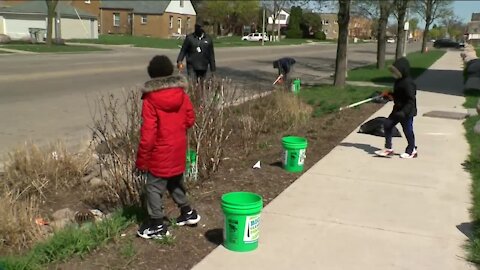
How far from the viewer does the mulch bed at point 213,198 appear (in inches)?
154

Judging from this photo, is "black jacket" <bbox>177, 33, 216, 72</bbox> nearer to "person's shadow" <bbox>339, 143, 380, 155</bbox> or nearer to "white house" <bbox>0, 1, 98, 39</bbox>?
"person's shadow" <bbox>339, 143, 380, 155</bbox>

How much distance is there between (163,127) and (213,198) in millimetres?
1637

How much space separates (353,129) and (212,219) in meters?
5.32

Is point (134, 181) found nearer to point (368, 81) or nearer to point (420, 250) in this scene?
point (420, 250)

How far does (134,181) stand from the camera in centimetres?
496

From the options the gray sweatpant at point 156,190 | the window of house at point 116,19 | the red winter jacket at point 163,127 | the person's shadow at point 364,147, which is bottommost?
the person's shadow at point 364,147

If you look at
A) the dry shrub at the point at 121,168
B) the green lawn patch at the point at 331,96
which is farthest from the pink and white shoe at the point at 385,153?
the dry shrub at the point at 121,168

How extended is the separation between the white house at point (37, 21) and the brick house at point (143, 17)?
15832 mm

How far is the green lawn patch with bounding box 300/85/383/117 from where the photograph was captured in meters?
11.9

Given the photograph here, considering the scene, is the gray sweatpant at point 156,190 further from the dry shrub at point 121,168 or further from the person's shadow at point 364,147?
the person's shadow at point 364,147

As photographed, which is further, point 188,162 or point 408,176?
point 408,176

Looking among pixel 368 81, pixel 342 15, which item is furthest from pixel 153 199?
pixel 368 81

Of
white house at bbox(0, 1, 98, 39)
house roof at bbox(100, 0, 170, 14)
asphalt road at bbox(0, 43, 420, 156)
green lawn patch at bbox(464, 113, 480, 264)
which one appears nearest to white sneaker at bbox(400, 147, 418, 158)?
green lawn patch at bbox(464, 113, 480, 264)

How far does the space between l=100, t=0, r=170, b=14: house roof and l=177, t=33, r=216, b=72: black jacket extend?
60007mm
